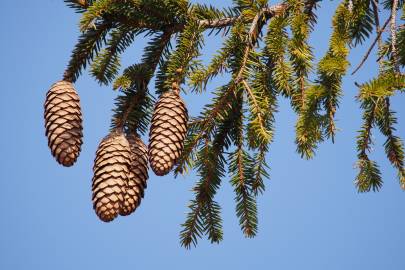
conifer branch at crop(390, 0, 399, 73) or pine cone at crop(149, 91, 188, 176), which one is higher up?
conifer branch at crop(390, 0, 399, 73)

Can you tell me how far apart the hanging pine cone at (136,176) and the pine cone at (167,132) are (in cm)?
16

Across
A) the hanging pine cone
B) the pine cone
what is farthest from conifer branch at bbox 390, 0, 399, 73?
the hanging pine cone

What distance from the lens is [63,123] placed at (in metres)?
2.09

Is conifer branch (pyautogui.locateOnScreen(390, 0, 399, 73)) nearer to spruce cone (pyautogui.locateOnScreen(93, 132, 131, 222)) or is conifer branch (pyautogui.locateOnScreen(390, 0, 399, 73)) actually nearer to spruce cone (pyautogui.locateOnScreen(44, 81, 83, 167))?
spruce cone (pyautogui.locateOnScreen(93, 132, 131, 222))

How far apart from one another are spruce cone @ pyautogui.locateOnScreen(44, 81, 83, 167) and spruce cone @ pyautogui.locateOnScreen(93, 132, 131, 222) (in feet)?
0.32

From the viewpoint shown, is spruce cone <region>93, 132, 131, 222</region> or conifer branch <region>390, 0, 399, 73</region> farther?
conifer branch <region>390, 0, 399, 73</region>

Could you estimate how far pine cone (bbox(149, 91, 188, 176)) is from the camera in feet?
6.42

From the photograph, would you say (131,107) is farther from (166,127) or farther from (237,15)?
(237,15)

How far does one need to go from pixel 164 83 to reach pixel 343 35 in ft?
2.43

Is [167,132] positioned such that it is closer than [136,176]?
Yes

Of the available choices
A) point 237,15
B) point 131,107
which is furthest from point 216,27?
point 131,107

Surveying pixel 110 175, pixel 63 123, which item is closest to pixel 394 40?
pixel 110 175

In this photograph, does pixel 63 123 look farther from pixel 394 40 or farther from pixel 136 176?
pixel 394 40

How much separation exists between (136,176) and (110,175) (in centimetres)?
14
